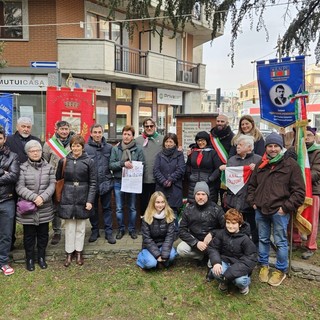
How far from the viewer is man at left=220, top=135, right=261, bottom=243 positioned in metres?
4.55

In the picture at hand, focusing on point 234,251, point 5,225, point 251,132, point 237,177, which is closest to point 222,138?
point 251,132

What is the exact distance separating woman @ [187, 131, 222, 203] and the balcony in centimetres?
1067

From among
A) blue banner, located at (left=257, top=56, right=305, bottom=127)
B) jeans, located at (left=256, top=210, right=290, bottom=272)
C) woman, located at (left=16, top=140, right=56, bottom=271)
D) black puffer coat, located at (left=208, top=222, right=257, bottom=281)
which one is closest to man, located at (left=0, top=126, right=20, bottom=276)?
woman, located at (left=16, top=140, right=56, bottom=271)

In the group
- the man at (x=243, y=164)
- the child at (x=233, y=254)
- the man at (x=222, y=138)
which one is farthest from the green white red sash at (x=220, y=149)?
the child at (x=233, y=254)

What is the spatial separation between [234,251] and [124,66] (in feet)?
45.9

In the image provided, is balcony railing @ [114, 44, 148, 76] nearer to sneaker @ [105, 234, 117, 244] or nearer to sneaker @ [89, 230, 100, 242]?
sneaker @ [89, 230, 100, 242]

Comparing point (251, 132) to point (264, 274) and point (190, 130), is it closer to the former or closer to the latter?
point (264, 274)

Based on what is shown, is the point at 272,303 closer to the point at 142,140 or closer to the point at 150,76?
Answer: the point at 142,140

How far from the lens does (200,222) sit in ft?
14.8

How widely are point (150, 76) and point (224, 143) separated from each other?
507 inches

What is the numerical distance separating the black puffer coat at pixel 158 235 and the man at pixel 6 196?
1.76 metres

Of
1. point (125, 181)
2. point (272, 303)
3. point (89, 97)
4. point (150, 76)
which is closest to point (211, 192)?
point (125, 181)

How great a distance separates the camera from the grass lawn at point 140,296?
3625 mm

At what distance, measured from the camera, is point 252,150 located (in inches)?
183
